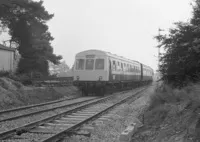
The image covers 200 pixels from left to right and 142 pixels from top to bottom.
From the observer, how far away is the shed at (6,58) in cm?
2947

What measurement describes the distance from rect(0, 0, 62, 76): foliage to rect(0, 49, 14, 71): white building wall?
1677 millimetres

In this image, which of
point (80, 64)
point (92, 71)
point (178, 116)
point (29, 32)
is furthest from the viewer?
point (29, 32)

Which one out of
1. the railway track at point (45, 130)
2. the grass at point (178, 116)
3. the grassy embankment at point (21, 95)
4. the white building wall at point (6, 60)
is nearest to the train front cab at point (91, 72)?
the grassy embankment at point (21, 95)

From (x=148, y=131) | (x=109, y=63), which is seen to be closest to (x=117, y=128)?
(x=148, y=131)

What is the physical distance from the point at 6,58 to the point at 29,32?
4353 mm

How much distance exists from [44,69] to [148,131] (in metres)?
29.3

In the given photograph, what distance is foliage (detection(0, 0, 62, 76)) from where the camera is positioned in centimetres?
3033

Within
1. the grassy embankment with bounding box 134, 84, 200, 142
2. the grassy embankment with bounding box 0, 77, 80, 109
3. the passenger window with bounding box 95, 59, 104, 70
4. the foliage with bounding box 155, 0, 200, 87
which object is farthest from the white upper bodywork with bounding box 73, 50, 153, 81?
the grassy embankment with bounding box 134, 84, 200, 142

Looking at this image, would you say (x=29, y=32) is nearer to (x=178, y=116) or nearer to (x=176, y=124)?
(x=178, y=116)

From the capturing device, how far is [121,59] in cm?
2480

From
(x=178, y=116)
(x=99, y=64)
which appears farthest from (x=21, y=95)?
(x=178, y=116)

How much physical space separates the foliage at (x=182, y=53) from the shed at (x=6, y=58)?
20616mm

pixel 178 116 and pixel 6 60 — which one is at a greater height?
pixel 6 60

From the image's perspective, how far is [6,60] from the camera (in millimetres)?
30219
